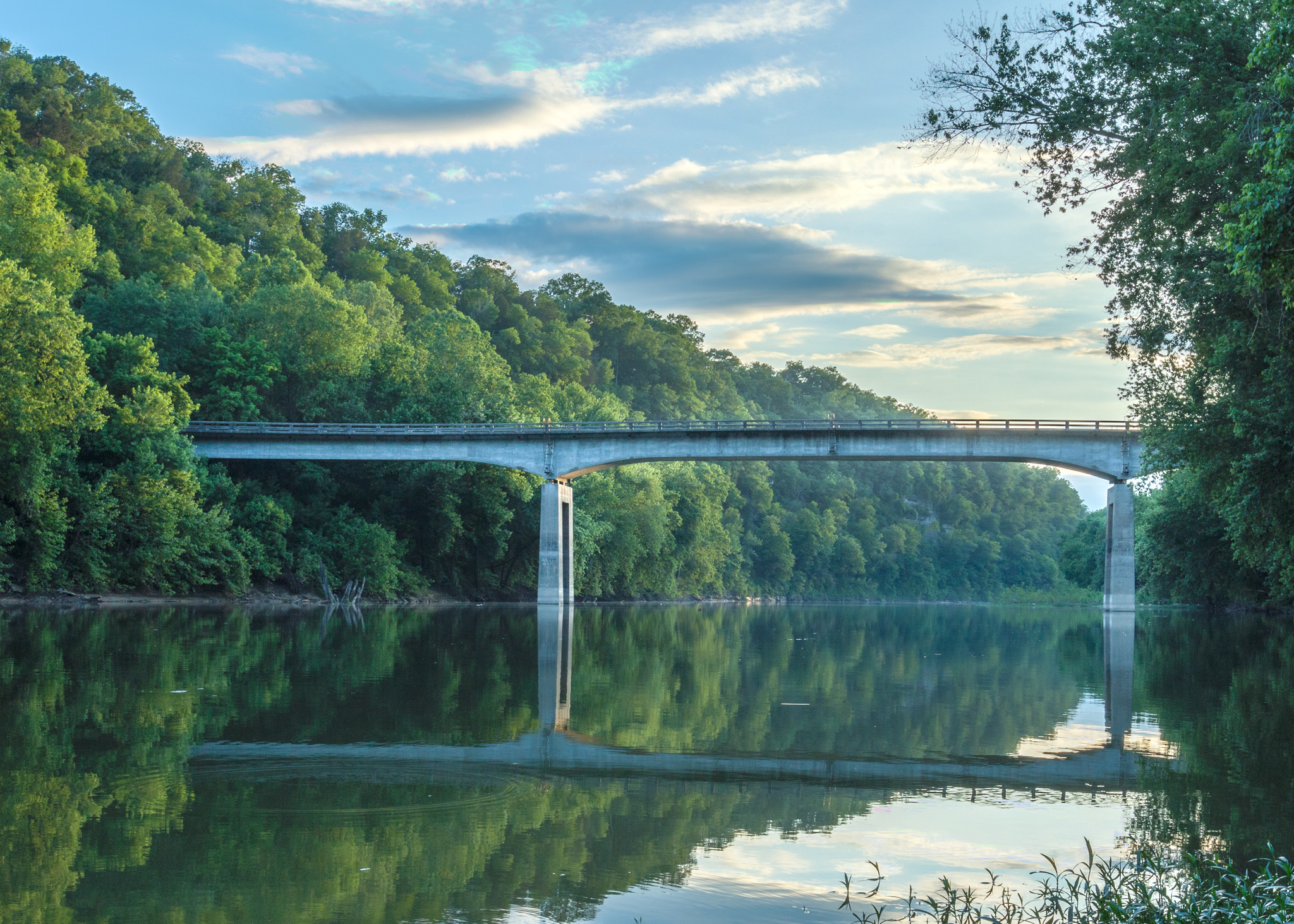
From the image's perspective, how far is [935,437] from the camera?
2511 inches

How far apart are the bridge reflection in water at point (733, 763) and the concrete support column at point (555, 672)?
4.38 feet

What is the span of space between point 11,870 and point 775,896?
5258 mm

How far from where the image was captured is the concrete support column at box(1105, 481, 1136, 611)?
6575cm

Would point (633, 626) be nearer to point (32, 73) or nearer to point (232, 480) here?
point (232, 480)

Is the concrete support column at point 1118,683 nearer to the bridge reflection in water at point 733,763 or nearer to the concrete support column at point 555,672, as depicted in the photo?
the bridge reflection in water at point 733,763

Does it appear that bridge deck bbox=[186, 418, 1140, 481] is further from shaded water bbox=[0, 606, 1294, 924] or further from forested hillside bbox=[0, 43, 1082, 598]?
shaded water bbox=[0, 606, 1294, 924]

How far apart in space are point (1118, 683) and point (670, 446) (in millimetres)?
40807

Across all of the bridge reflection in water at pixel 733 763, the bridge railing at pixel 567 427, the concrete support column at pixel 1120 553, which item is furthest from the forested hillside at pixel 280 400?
the bridge reflection in water at pixel 733 763

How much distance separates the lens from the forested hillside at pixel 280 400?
48969 millimetres

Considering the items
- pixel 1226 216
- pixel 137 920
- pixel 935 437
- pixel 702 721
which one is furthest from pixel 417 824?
pixel 935 437

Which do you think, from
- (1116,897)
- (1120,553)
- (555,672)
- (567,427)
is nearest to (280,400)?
(567,427)

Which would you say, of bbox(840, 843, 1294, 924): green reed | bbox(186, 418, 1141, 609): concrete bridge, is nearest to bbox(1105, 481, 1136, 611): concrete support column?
bbox(186, 418, 1141, 609): concrete bridge

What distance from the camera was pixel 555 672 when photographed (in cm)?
2534

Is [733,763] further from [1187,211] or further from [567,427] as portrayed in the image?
[567,427]
